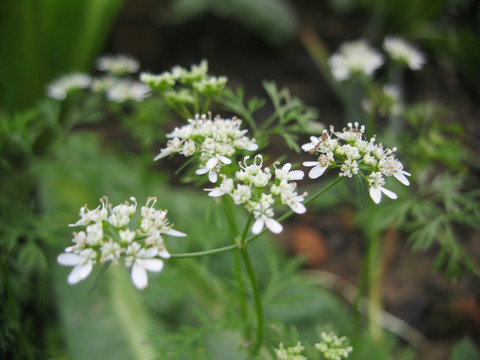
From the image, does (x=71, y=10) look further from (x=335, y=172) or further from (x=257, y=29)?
(x=335, y=172)

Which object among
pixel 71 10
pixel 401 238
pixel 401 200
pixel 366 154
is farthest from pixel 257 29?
pixel 366 154

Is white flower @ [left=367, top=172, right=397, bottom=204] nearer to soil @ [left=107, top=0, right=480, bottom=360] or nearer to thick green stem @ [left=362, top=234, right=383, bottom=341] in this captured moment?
thick green stem @ [left=362, top=234, right=383, bottom=341]

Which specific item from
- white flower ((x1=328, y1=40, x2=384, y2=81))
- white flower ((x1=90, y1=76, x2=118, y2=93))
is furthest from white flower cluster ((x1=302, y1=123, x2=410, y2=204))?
white flower ((x1=90, y1=76, x2=118, y2=93))

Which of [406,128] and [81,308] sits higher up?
[406,128]

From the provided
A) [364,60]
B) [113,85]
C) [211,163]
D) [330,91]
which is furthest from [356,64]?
[330,91]

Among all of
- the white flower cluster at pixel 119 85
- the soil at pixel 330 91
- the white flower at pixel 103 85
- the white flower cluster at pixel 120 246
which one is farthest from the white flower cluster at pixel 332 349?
the white flower at pixel 103 85

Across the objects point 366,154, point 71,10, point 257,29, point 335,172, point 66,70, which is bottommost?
point 366,154
